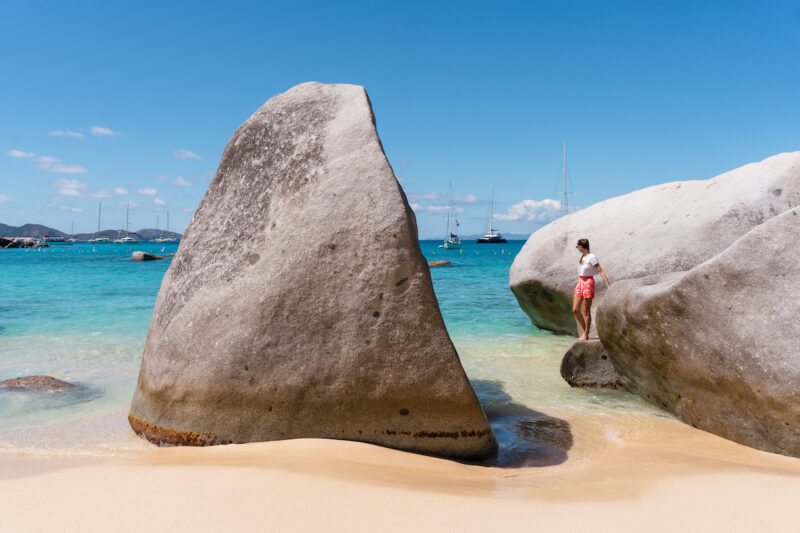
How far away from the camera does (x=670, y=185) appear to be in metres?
8.44

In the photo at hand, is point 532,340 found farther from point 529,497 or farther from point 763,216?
point 529,497

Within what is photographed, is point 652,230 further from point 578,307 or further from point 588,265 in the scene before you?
point 578,307

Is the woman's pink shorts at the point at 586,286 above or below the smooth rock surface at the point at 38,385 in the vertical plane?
above

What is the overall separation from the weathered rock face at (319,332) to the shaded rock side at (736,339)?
1.82 metres

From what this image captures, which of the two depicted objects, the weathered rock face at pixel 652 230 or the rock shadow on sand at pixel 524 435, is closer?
the rock shadow on sand at pixel 524 435

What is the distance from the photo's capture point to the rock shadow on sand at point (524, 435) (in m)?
3.59

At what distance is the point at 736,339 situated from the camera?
12.5 feet

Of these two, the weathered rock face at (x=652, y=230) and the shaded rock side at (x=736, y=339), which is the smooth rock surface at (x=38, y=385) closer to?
the shaded rock side at (x=736, y=339)

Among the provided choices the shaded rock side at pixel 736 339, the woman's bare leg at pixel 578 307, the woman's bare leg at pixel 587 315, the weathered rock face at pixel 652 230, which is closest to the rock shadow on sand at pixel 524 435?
the shaded rock side at pixel 736 339

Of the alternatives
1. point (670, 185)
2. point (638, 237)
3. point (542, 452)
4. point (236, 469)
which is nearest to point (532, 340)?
point (638, 237)

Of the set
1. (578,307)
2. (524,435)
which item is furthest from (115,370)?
(578,307)

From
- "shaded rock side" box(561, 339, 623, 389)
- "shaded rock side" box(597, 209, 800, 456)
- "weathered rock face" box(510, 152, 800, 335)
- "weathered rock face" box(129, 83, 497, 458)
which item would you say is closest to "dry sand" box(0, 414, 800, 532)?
"weathered rock face" box(129, 83, 497, 458)

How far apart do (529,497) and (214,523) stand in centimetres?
144

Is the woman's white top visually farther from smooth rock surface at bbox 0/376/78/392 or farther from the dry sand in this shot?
smooth rock surface at bbox 0/376/78/392
